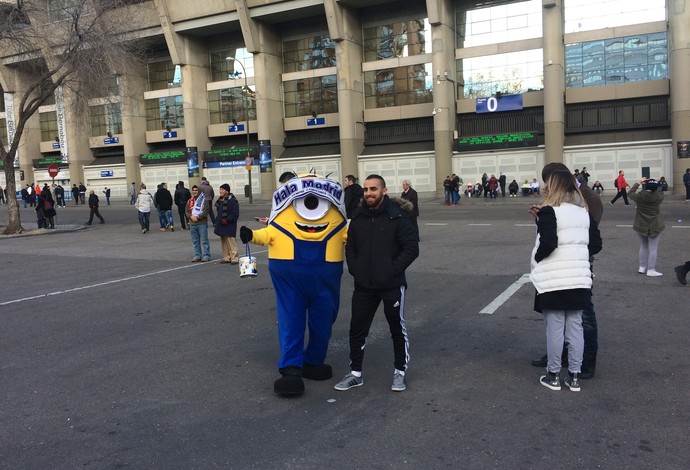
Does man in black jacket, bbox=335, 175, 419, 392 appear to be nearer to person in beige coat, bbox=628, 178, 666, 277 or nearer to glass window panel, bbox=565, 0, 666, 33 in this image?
person in beige coat, bbox=628, 178, 666, 277

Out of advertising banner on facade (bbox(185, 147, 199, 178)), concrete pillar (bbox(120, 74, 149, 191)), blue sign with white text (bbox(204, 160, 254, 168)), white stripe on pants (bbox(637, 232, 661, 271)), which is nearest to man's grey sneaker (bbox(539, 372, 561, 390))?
white stripe on pants (bbox(637, 232, 661, 271))

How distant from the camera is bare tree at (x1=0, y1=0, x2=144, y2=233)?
780 inches

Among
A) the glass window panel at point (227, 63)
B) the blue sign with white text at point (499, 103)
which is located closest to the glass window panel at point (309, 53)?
the glass window panel at point (227, 63)

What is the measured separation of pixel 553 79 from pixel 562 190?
32.6 meters

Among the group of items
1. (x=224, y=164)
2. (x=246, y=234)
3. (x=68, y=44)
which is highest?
(x=68, y=44)

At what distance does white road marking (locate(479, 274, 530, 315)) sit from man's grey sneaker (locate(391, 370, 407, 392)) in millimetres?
2816

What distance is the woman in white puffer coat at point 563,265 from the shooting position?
4.48 meters

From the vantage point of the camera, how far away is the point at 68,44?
20.2 meters

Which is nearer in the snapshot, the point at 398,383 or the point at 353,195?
the point at 398,383

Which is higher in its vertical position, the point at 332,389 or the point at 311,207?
the point at 311,207

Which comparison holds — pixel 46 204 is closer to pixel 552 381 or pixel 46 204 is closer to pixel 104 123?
pixel 552 381

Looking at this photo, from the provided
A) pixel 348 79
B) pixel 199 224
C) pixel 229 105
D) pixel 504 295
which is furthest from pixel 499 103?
pixel 504 295

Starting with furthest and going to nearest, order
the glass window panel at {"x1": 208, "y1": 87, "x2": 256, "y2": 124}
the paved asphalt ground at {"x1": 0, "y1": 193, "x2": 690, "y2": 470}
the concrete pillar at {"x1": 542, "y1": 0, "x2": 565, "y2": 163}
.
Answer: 1. the glass window panel at {"x1": 208, "y1": 87, "x2": 256, "y2": 124}
2. the concrete pillar at {"x1": 542, "y1": 0, "x2": 565, "y2": 163}
3. the paved asphalt ground at {"x1": 0, "y1": 193, "x2": 690, "y2": 470}

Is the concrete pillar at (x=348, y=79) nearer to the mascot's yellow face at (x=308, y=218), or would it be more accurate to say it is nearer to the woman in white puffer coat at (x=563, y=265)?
the mascot's yellow face at (x=308, y=218)
